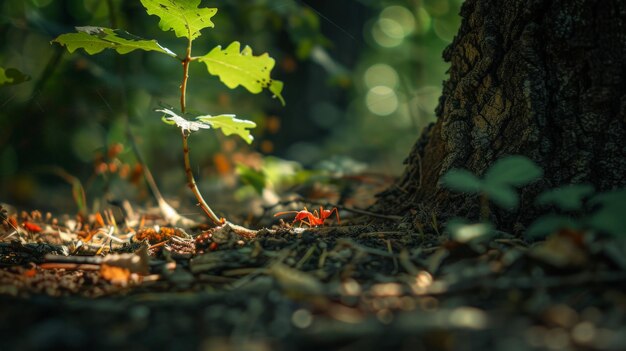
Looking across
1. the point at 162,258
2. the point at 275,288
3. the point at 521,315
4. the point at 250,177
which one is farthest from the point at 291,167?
the point at 521,315

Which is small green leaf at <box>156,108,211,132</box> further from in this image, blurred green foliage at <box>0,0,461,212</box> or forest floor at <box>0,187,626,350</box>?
blurred green foliage at <box>0,0,461,212</box>

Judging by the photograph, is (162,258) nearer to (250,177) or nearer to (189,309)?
(189,309)

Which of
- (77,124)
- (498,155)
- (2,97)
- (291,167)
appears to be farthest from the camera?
(77,124)

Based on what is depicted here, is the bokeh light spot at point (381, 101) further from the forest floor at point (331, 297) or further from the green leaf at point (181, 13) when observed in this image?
the forest floor at point (331, 297)

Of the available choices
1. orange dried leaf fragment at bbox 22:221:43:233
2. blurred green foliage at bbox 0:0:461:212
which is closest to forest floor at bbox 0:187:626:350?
orange dried leaf fragment at bbox 22:221:43:233

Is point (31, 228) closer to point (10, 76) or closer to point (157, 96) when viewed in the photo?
point (10, 76)

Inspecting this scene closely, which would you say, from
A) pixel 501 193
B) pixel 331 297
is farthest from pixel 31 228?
pixel 501 193
